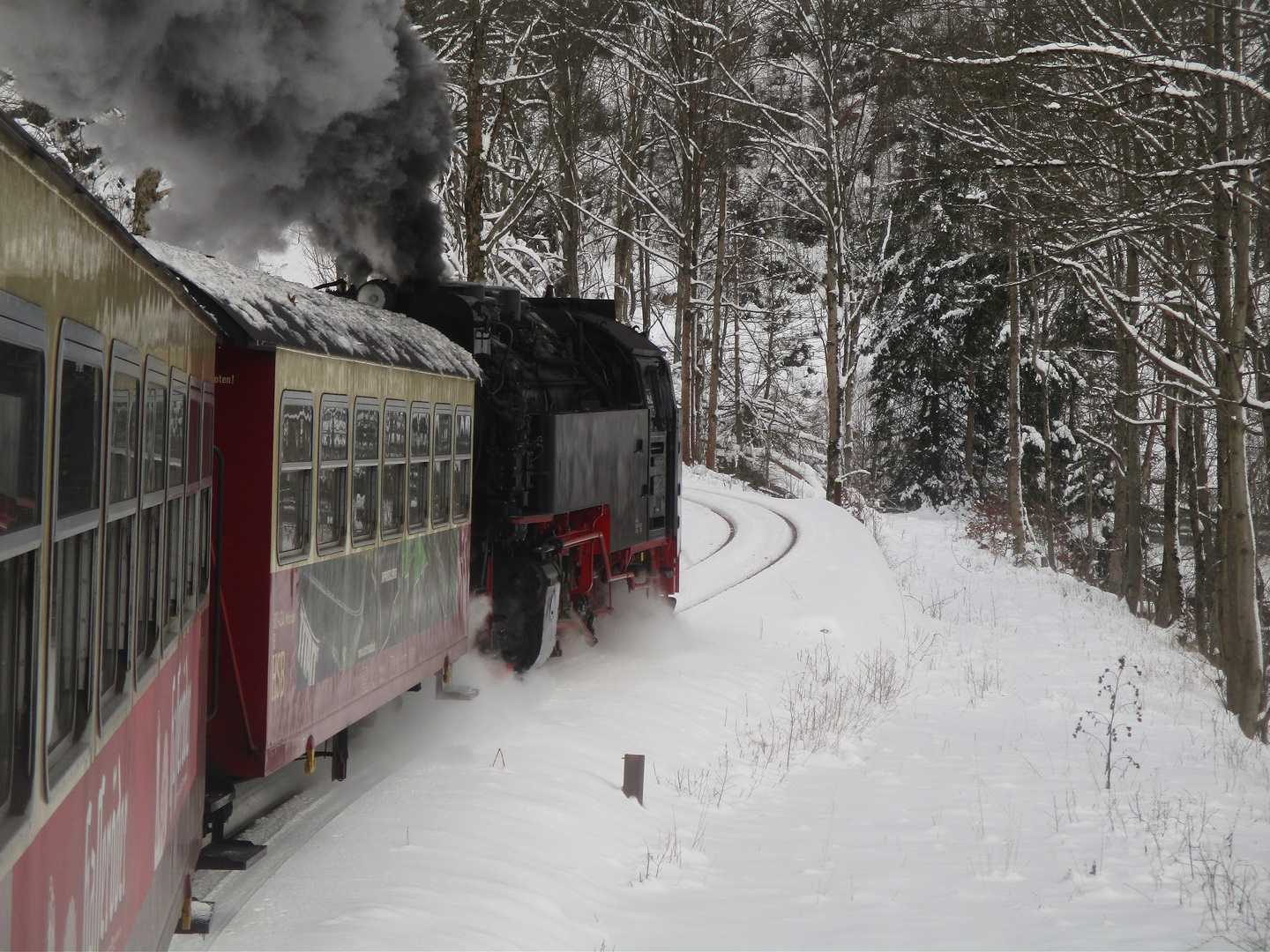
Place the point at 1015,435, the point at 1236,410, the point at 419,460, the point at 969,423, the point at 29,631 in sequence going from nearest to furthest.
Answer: the point at 29,631, the point at 419,460, the point at 1236,410, the point at 1015,435, the point at 969,423

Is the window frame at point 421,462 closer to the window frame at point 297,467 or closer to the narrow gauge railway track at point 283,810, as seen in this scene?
the window frame at point 297,467

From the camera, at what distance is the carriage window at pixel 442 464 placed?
Result: 7.50 meters

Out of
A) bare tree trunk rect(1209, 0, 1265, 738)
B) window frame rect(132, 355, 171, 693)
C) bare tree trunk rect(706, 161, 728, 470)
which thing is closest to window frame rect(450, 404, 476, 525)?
window frame rect(132, 355, 171, 693)

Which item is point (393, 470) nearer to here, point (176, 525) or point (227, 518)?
point (227, 518)

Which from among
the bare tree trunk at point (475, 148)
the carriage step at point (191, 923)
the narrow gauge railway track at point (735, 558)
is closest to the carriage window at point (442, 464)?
the carriage step at point (191, 923)

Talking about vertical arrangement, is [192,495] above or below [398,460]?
below

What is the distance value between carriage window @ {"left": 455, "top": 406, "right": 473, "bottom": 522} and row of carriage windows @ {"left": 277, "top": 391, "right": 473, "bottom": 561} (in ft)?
0.06

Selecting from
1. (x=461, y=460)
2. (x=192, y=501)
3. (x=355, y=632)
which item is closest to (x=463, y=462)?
(x=461, y=460)

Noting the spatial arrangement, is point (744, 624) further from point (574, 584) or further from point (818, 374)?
point (818, 374)

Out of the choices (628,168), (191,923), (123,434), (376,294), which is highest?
(628,168)

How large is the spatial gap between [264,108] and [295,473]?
464cm

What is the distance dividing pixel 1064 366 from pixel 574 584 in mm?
23975

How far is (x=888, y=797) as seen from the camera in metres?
7.93

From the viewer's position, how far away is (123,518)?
309 centimetres
